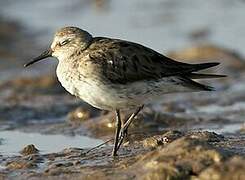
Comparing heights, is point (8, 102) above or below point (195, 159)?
above

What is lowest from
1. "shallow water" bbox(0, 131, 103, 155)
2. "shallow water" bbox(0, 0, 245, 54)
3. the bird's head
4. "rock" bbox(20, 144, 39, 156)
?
"rock" bbox(20, 144, 39, 156)

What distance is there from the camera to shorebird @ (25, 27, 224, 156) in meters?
7.73

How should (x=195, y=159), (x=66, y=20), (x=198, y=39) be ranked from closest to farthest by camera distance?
1. (x=195, y=159)
2. (x=198, y=39)
3. (x=66, y=20)

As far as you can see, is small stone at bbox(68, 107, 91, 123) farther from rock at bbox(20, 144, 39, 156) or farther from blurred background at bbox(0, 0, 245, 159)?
rock at bbox(20, 144, 39, 156)

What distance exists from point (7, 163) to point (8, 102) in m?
4.04

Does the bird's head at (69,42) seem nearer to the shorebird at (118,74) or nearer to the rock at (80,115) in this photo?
the shorebird at (118,74)

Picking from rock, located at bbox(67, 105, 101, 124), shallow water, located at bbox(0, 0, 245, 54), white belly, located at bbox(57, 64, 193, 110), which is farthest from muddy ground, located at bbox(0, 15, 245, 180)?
shallow water, located at bbox(0, 0, 245, 54)

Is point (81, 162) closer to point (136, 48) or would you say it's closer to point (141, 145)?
point (141, 145)

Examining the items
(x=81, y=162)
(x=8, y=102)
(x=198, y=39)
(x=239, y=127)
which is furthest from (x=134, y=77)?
(x=198, y=39)

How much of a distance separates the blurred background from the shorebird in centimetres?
117

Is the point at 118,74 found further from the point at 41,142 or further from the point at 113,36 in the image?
the point at 113,36

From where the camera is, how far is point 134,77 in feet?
25.9

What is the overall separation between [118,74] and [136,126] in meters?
1.92

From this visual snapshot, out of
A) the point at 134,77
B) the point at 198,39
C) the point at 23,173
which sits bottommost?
the point at 23,173
